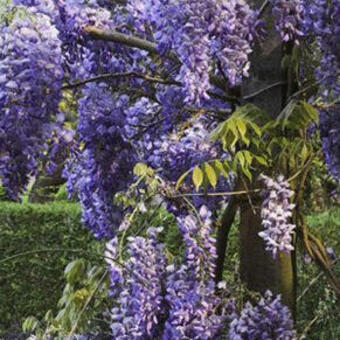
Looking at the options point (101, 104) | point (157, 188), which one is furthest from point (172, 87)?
point (157, 188)

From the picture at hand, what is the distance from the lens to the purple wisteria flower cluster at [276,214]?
2.15m

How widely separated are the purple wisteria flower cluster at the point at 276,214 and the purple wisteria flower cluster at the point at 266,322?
17cm

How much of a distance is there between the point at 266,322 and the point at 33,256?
462 centimetres

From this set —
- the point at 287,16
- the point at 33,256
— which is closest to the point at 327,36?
the point at 287,16

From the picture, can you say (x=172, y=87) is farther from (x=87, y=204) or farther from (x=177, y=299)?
(x=177, y=299)

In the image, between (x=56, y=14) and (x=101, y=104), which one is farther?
(x=101, y=104)

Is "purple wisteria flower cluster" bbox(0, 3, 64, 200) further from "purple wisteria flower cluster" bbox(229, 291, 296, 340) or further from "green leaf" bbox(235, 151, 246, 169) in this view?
"purple wisteria flower cluster" bbox(229, 291, 296, 340)

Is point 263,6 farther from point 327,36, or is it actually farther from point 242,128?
point 242,128

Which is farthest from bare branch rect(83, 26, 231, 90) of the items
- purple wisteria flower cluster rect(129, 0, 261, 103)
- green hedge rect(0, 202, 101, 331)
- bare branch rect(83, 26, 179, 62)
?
green hedge rect(0, 202, 101, 331)

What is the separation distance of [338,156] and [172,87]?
2.26 ft

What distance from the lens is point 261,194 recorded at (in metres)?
2.28

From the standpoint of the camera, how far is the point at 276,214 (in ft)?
7.14

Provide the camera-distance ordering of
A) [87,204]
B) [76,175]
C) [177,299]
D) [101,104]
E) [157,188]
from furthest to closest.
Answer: [76,175] → [87,204] → [101,104] → [157,188] → [177,299]

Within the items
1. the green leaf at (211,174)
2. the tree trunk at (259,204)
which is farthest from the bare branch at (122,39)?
the green leaf at (211,174)
